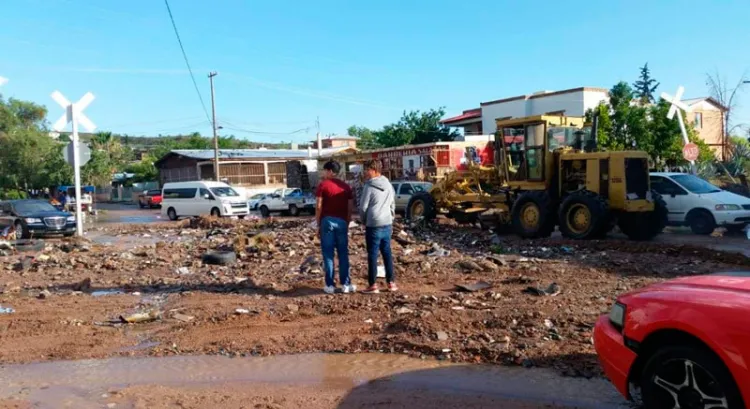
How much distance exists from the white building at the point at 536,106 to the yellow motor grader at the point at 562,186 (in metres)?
20.8

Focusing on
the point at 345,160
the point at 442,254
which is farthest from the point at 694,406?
the point at 345,160

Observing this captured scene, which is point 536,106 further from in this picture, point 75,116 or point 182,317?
point 182,317

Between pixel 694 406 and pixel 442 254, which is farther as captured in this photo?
pixel 442 254

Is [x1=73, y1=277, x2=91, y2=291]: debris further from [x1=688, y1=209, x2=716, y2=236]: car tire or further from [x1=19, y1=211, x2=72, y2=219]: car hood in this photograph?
[x1=688, y1=209, x2=716, y2=236]: car tire

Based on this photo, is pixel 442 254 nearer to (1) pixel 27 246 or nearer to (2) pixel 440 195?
(2) pixel 440 195

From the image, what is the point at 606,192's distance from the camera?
14758 mm

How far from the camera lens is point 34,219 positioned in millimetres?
20938

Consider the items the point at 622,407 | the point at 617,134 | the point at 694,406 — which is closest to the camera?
the point at 694,406

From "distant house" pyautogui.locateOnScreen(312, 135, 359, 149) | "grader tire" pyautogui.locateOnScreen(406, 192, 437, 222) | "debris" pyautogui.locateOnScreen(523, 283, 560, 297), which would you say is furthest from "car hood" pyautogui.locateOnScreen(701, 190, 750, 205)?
"distant house" pyautogui.locateOnScreen(312, 135, 359, 149)

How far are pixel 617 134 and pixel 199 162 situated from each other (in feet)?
120

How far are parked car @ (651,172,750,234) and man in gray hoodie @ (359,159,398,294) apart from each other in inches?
422

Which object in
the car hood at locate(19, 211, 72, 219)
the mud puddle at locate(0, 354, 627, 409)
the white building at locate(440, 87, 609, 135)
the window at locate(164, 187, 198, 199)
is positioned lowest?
the mud puddle at locate(0, 354, 627, 409)

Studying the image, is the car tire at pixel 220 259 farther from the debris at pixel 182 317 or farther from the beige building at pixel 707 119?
the beige building at pixel 707 119

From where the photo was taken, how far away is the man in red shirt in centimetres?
826
